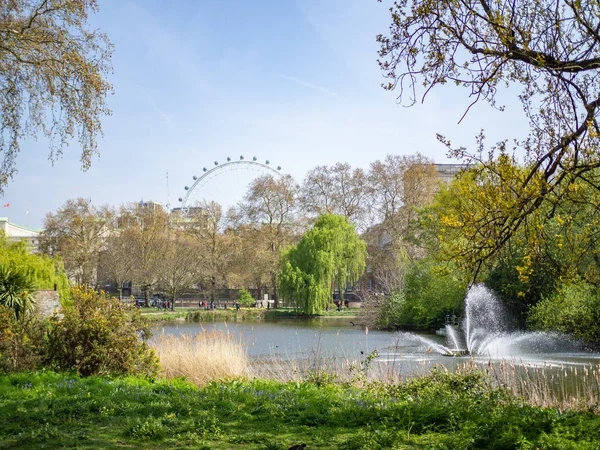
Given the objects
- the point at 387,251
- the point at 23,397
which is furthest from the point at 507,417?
the point at 387,251

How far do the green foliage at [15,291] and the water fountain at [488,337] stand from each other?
13.0m

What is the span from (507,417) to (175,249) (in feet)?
167

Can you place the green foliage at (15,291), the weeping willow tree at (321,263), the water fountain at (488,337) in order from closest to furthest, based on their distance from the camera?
the green foliage at (15,291), the water fountain at (488,337), the weeping willow tree at (321,263)

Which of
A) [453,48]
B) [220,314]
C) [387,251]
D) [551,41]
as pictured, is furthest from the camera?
[387,251]

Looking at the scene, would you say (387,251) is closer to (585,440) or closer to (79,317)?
(79,317)

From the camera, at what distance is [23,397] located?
8125 mm

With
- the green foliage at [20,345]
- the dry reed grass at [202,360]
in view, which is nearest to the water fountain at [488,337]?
the dry reed grass at [202,360]

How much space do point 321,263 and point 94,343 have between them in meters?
35.9

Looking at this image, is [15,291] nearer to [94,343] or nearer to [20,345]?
[20,345]

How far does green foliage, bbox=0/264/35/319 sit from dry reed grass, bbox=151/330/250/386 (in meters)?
4.77

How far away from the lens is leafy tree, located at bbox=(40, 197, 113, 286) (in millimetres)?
51688

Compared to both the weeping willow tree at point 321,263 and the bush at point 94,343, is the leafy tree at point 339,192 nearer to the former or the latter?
the weeping willow tree at point 321,263

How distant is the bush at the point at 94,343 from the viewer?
10.0m

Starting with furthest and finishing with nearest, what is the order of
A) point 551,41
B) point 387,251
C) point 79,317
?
point 387,251, point 79,317, point 551,41
